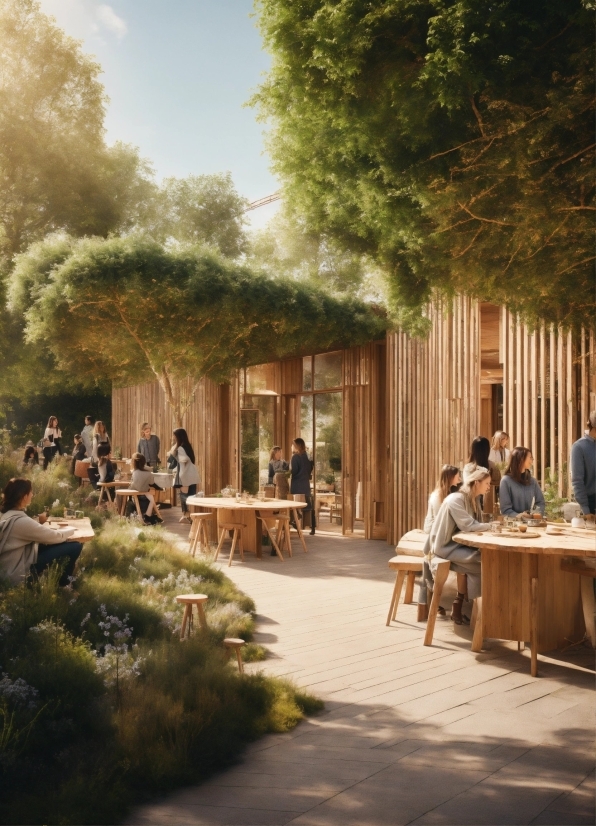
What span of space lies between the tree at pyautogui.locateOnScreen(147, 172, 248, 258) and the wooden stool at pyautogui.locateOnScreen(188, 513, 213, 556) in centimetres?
2118

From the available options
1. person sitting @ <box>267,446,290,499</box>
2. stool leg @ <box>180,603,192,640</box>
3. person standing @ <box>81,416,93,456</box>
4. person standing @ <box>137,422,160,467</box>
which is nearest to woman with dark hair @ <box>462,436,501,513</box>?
stool leg @ <box>180,603,192,640</box>

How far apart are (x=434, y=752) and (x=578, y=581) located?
3052mm

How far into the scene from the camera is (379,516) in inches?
561

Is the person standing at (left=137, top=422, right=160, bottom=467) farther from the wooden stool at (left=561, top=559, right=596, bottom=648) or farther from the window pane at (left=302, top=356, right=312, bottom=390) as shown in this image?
the wooden stool at (left=561, top=559, right=596, bottom=648)

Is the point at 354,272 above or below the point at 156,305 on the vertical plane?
above

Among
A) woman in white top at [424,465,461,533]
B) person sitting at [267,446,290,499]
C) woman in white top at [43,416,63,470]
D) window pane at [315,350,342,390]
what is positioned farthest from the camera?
woman in white top at [43,416,63,470]

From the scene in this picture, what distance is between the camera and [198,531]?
1127 cm

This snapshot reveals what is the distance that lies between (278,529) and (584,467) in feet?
19.3

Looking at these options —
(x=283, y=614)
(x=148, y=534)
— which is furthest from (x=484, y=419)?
(x=283, y=614)

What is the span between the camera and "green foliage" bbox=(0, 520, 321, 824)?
374cm

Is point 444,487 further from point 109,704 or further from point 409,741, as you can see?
point 109,704

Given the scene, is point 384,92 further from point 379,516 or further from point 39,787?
point 379,516

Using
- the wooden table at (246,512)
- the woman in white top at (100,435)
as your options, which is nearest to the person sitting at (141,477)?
the wooden table at (246,512)

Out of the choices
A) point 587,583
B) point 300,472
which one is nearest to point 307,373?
Result: point 300,472
